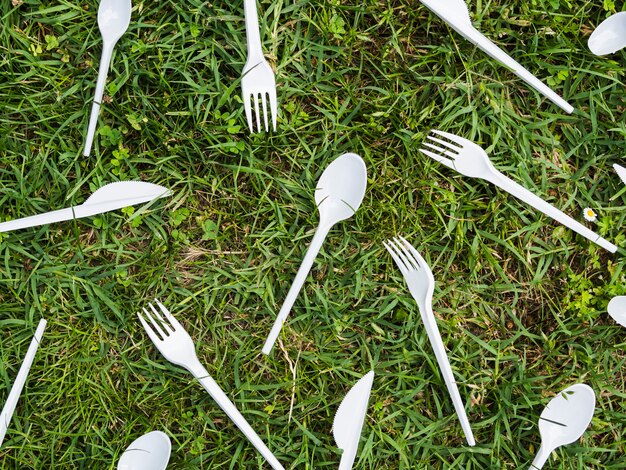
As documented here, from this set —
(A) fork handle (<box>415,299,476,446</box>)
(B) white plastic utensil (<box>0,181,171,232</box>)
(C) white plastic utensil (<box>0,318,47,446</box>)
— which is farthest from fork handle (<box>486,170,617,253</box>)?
(C) white plastic utensil (<box>0,318,47,446</box>)

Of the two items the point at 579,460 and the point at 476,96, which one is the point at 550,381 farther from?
the point at 476,96

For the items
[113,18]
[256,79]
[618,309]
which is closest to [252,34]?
[256,79]

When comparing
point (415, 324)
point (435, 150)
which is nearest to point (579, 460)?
point (415, 324)

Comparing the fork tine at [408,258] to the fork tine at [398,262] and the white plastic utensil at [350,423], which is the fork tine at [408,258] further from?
the white plastic utensil at [350,423]

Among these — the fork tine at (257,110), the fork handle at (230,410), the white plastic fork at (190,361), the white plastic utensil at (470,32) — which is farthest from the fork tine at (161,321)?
the white plastic utensil at (470,32)

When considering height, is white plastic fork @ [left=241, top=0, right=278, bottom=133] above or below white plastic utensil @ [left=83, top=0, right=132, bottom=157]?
below

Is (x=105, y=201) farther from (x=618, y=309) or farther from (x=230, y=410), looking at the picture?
(x=618, y=309)

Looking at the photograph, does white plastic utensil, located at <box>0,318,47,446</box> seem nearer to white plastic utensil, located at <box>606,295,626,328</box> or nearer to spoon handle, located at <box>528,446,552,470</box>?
spoon handle, located at <box>528,446,552,470</box>
